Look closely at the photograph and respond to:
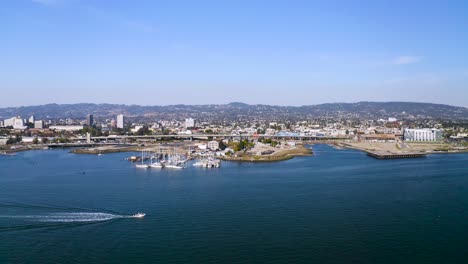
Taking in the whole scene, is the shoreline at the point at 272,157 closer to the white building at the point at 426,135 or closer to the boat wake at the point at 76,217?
the boat wake at the point at 76,217

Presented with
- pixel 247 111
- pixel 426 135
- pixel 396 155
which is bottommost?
pixel 396 155

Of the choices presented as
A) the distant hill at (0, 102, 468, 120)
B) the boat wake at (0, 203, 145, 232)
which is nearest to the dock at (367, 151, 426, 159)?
the boat wake at (0, 203, 145, 232)

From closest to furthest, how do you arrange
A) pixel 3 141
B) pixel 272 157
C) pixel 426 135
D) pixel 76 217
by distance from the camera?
pixel 76 217 → pixel 272 157 → pixel 3 141 → pixel 426 135

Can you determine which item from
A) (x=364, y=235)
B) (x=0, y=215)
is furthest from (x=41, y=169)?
(x=364, y=235)

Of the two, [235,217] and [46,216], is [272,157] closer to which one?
[235,217]

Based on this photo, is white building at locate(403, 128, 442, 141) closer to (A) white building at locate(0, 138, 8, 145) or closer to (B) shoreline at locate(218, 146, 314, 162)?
(B) shoreline at locate(218, 146, 314, 162)

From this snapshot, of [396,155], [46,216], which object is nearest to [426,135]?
[396,155]

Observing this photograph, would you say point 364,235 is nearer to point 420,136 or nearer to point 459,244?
point 459,244

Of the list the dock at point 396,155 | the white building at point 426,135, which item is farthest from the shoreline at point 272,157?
the white building at point 426,135
